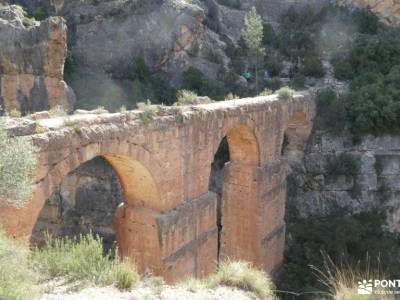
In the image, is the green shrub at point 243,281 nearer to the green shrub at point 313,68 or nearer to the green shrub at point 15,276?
the green shrub at point 15,276

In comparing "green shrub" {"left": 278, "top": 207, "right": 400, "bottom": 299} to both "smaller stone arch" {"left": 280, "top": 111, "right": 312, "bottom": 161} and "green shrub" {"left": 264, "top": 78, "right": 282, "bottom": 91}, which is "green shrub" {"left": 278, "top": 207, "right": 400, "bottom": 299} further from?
"green shrub" {"left": 264, "top": 78, "right": 282, "bottom": 91}

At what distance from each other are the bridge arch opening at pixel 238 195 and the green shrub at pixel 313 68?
48.3ft

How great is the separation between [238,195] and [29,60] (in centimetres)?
1225

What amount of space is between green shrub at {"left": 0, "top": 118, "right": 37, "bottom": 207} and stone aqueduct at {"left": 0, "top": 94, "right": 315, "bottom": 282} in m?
0.57

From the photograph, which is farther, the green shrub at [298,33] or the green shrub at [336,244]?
the green shrub at [298,33]

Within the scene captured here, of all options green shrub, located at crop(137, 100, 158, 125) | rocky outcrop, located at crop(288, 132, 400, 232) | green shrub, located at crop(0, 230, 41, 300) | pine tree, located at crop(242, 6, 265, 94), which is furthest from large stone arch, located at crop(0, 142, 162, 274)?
pine tree, located at crop(242, 6, 265, 94)

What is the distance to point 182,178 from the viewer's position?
453 inches

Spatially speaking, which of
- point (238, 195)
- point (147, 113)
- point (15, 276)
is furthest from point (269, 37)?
point (15, 276)

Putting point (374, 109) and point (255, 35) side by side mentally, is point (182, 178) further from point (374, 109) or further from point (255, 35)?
point (255, 35)

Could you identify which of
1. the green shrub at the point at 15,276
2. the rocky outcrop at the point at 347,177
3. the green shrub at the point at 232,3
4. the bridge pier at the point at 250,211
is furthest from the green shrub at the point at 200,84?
the green shrub at the point at 15,276

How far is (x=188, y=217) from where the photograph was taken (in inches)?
463

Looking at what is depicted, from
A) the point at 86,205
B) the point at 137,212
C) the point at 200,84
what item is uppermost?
the point at 200,84

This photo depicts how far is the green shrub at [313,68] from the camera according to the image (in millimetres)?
28188

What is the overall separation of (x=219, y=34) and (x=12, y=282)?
1180 inches
